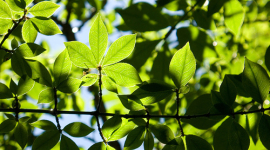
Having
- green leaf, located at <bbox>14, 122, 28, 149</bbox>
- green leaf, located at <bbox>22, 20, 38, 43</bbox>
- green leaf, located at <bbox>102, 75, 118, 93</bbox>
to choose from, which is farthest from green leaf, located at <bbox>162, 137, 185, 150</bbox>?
green leaf, located at <bbox>22, 20, 38, 43</bbox>

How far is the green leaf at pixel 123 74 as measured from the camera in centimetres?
74

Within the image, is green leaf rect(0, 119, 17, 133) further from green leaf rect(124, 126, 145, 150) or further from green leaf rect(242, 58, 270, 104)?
green leaf rect(242, 58, 270, 104)

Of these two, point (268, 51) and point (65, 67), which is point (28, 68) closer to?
point (65, 67)

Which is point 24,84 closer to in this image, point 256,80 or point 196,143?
point 196,143

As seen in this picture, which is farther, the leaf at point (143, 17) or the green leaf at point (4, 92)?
the leaf at point (143, 17)

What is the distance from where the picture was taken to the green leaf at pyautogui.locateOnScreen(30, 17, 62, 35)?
0.77m

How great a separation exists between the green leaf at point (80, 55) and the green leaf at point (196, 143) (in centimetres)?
39

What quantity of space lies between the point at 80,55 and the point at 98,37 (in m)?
0.08

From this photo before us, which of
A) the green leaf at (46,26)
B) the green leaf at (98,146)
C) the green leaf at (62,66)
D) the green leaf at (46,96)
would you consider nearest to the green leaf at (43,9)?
the green leaf at (46,26)

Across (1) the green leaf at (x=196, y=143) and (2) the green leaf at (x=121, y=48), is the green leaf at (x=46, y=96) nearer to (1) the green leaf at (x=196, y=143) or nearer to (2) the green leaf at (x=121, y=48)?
(2) the green leaf at (x=121, y=48)

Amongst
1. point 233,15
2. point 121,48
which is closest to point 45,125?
point 121,48

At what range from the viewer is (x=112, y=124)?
0.73 meters

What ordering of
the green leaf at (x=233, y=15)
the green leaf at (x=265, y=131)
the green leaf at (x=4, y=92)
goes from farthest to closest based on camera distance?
the green leaf at (x=233, y=15) < the green leaf at (x=4, y=92) < the green leaf at (x=265, y=131)

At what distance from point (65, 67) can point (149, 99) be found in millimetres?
294
